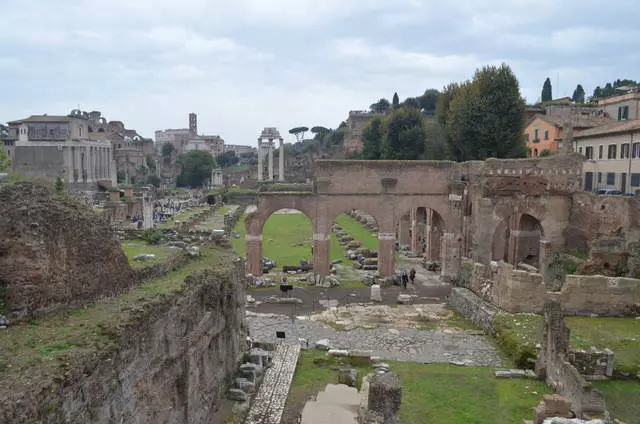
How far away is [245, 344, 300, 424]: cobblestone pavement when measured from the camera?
41.1 ft

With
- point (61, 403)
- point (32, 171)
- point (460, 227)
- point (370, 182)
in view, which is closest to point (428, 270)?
point (460, 227)

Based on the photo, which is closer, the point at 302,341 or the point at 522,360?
the point at 522,360

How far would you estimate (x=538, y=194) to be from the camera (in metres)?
27.8

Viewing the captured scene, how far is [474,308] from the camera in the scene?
2111 cm

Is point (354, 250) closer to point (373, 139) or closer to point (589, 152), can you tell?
point (589, 152)

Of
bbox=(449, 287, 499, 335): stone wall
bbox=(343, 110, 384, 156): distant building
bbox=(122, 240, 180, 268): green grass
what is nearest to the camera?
bbox=(122, 240, 180, 268): green grass

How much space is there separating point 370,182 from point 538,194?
8.80m

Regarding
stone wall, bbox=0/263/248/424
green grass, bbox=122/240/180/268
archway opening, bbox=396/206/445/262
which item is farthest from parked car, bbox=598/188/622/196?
green grass, bbox=122/240/180/268

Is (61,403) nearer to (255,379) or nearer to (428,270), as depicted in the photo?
(255,379)

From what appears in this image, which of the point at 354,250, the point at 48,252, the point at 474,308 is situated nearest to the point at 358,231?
the point at 354,250

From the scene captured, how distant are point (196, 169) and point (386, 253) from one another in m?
71.4

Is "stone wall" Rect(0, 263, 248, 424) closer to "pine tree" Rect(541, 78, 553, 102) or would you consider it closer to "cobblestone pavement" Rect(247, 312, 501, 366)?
"cobblestone pavement" Rect(247, 312, 501, 366)

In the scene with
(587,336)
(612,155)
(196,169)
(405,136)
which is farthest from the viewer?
(196,169)

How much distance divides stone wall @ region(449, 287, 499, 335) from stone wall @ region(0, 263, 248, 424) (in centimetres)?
944
